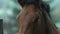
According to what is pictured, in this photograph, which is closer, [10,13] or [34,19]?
[34,19]

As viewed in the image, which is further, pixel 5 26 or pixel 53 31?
pixel 5 26

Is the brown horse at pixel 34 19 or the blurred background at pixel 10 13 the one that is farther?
the blurred background at pixel 10 13

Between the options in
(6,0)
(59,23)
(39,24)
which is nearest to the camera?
(39,24)

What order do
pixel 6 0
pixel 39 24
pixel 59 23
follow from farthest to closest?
pixel 6 0 < pixel 59 23 < pixel 39 24

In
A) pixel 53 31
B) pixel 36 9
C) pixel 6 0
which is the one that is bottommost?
pixel 53 31

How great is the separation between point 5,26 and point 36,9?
98 centimetres

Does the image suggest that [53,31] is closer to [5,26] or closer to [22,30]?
[22,30]

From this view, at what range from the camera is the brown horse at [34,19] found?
3.03ft

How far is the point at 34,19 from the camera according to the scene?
92 cm

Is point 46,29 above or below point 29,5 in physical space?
below

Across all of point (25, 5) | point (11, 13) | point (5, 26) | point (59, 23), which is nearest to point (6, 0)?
point (11, 13)

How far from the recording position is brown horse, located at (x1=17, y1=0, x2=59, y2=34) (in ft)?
3.03

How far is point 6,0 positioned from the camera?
197 centimetres

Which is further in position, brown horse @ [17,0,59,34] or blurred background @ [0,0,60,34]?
blurred background @ [0,0,60,34]
